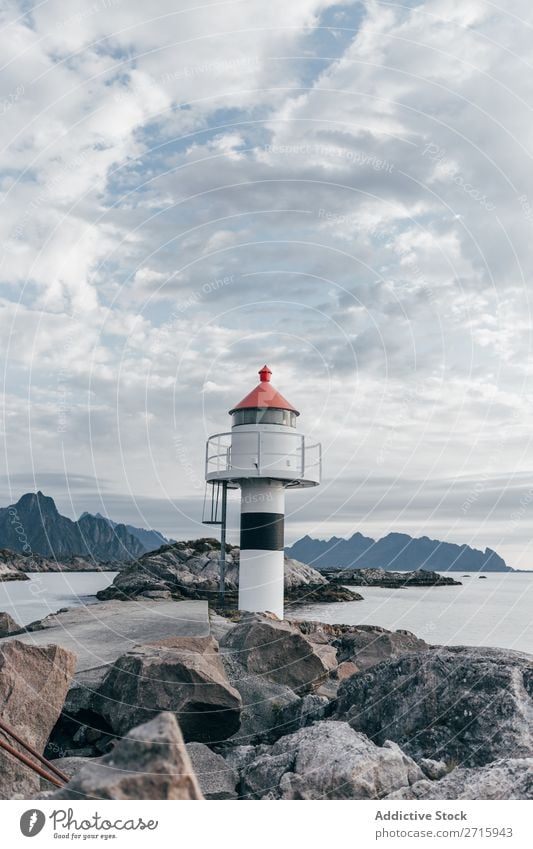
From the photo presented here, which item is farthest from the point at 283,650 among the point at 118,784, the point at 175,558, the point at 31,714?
the point at 175,558

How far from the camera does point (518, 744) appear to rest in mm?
6750

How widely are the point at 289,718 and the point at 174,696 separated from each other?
5.25ft

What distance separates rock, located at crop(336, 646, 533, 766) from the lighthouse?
10.5 metres

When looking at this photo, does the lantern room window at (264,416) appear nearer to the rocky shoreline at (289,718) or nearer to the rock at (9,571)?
the rocky shoreline at (289,718)

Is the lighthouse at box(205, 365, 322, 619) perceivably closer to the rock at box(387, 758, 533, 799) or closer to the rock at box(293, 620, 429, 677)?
the rock at box(293, 620, 429, 677)

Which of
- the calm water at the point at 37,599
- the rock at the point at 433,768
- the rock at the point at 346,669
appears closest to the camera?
the rock at the point at 433,768

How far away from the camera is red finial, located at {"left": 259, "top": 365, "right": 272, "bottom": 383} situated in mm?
20156

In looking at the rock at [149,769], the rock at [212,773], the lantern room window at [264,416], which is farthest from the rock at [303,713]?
the lantern room window at [264,416]

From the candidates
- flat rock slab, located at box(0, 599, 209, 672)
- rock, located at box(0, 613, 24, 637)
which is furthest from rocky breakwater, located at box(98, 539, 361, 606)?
rock, located at box(0, 613, 24, 637)

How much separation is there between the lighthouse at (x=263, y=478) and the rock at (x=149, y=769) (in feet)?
48.6

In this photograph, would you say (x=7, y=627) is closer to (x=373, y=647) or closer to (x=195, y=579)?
(x=373, y=647)

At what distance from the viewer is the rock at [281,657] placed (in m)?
10.0

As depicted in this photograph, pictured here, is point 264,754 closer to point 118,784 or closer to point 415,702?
point 415,702
